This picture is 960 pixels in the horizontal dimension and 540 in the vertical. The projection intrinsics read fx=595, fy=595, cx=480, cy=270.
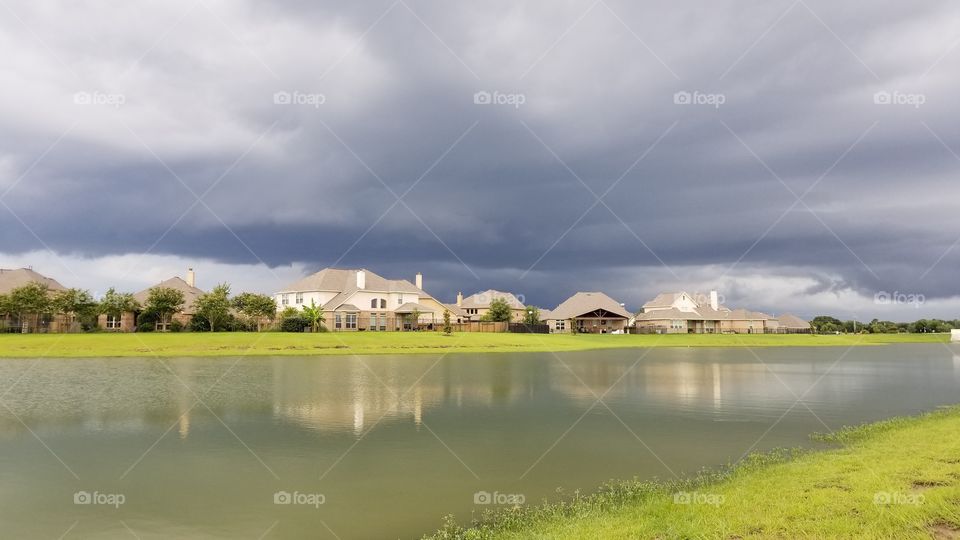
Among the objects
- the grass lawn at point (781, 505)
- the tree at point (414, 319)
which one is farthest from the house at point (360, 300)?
the grass lawn at point (781, 505)

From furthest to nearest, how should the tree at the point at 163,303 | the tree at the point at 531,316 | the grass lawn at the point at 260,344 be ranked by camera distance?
the tree at the point at 531,316
the tree at the point at 163,303
the grass lawn at the point at 260,344

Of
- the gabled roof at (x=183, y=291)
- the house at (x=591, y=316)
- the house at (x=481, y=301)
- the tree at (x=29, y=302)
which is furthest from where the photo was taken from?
the house at (x=481, y=301)

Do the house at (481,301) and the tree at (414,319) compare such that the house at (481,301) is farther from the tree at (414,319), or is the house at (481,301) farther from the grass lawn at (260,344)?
the grass lawn at (260,344)

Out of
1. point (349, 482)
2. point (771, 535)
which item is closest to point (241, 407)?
point (349, 482)

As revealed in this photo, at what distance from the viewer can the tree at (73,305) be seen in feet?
231

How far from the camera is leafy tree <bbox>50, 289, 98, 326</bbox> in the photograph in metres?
70.3

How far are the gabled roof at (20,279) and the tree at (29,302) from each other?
14453mm

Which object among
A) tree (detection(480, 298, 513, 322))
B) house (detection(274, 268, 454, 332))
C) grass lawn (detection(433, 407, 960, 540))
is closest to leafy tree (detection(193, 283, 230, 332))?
house (detection(274, 268, 454, 332))

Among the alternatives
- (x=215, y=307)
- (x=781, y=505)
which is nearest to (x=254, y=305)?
(x=215, y=307)

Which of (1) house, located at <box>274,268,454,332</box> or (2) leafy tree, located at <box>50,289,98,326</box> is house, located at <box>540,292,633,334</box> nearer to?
(1) house, located at <box>274,268,454,332</box>

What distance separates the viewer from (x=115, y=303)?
7562 cm

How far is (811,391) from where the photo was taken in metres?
31.9

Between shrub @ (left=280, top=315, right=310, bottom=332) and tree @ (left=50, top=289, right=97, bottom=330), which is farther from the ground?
tree @ (left=50, top=289, right=97, bottom=330)

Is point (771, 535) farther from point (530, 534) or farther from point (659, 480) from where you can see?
point (659, 480)
